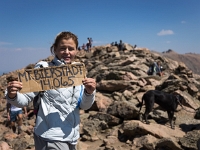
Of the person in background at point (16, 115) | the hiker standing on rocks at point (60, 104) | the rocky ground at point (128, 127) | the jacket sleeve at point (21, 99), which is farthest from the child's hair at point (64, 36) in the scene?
the person in background at point (16, 115)

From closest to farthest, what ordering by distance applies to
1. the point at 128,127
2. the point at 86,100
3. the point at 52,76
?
the point at 86,100, the point at 52,76, the point at 128,127

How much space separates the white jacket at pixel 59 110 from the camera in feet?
7.07

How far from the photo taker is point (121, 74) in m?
13.7

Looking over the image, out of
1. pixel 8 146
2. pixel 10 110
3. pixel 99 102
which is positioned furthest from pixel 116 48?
pixel 8 146

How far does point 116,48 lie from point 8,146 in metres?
25.6

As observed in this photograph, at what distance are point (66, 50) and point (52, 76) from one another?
397 mm

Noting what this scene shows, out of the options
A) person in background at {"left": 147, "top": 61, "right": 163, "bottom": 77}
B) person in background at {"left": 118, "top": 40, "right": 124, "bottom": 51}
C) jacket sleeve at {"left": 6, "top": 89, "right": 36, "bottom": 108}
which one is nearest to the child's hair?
jacket sleeve at {"left": 6, "top": 89, "right": 36, "bottom": 108}

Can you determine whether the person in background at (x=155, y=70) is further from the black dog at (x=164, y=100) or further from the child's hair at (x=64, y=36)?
the child's hair at (x=64, y=36)

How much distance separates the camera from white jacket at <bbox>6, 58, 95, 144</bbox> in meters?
2.15

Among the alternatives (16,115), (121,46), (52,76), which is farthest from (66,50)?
(121,46)

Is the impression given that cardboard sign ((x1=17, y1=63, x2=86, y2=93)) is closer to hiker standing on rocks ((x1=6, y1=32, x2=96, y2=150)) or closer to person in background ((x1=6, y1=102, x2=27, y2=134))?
hiker standing on rocks ((x1=6, y1=32, x2=96, y2=150))

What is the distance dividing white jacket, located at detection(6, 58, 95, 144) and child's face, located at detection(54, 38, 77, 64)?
0.42 metres

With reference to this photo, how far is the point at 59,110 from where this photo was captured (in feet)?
7.38

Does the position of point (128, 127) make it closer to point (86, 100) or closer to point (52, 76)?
point (86, 100)
